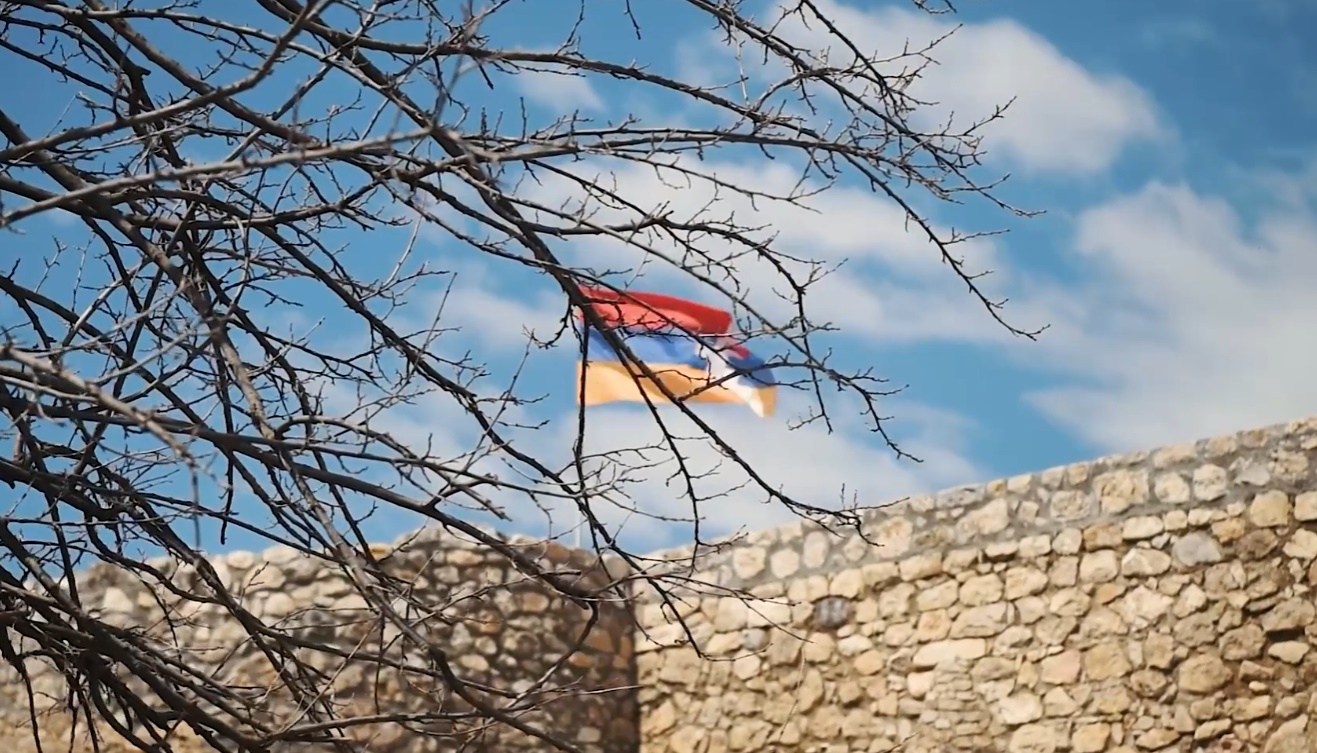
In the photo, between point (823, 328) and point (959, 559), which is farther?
point (959, 559)

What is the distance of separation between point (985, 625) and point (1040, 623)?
29cm

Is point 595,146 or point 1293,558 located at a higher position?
point 1293,558

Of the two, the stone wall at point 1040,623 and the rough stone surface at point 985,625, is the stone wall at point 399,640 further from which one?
the stone wall at point 1040,623

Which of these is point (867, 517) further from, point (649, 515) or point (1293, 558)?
point (649, 515)

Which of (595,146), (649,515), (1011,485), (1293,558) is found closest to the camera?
(595,146)

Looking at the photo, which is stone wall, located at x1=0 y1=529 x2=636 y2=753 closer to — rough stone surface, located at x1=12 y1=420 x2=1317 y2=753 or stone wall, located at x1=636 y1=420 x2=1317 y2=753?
rough stone surface, located at x1=12 y1=420 x2=1317 y2=753

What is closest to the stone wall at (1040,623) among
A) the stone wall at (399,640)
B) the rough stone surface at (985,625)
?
the rough stone surface at (985,625)

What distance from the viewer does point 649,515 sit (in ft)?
11.6

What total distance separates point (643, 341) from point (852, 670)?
2.97 metres

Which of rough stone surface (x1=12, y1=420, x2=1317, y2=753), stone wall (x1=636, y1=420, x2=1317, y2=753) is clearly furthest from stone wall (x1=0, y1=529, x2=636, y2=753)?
stone wall (x1=636, y1=420, x2=1317, y2=753)

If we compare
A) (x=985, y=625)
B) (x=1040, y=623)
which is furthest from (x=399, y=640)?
(x=1040, y=623)

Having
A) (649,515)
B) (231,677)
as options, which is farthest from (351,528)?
(231,677)

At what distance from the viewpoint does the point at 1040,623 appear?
781 centimetres

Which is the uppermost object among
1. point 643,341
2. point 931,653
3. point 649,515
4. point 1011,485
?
point 643,341
